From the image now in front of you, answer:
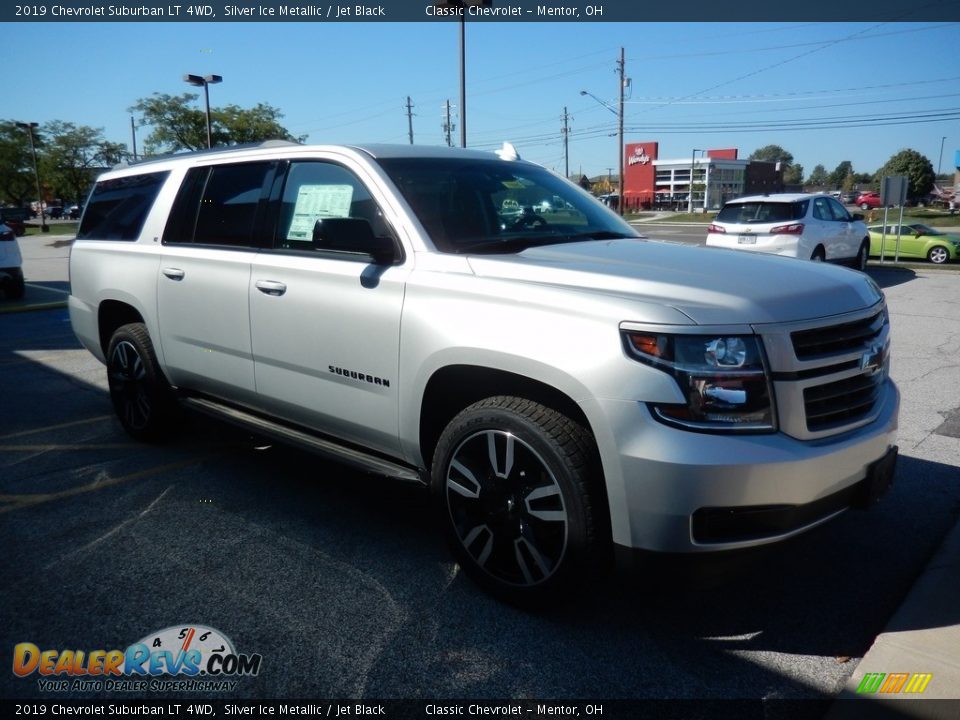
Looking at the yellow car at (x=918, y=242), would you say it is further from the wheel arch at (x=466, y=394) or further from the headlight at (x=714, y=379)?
the headlight at (x=714, y=379)

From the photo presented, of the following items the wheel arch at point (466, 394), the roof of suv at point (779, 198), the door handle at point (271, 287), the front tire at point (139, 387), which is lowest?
the front tire at point (139, 387)

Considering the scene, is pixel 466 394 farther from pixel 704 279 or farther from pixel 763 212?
pixel 763 212

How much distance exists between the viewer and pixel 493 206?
151 inches

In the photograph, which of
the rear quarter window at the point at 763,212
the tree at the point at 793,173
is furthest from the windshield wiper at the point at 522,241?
the tree at the point at 793,173

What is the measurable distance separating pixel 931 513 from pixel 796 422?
77.0 inches

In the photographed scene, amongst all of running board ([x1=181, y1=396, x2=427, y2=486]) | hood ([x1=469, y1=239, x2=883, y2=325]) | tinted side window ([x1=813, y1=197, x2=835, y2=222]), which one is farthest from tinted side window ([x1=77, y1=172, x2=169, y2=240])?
tinted side window ([x1=813, y1=197, x2=835, y2=222])

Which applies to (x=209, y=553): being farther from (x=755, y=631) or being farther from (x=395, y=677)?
(x=755, y=631)

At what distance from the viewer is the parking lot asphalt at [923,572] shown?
8.07 feet

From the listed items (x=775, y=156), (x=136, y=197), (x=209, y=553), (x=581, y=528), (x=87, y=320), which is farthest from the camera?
(x=775, y=156)

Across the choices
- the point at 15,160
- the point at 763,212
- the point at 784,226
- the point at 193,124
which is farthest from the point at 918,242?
the point at 15,160

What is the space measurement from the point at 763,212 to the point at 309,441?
11.9m

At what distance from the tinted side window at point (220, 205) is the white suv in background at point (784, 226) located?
10713 millimetres

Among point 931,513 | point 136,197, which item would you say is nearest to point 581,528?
→ point 931,513

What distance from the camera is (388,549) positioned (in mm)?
3562
